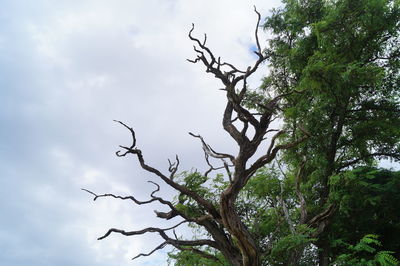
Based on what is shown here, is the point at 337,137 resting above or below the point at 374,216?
above

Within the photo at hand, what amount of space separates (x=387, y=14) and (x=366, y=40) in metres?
0.88

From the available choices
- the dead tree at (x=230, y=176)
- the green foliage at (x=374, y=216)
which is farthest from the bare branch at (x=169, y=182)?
the green foliage at (x=374, y=216)

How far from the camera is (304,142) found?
31.2ft

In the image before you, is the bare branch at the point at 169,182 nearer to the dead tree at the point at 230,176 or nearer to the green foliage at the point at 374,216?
the dead tree at the point at 230,176

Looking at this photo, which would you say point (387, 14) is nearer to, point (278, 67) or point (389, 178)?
point (278, 67)

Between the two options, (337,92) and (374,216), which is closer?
(337,92)

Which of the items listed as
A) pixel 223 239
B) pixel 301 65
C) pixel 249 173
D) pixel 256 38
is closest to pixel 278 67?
pixel 301 65

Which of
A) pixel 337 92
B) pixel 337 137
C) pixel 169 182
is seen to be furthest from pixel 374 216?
pixel 169 182

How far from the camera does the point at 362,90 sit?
9.62 metres

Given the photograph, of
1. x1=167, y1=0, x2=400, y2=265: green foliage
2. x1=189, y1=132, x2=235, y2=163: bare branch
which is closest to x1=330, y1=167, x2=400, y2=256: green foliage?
x1=167, y1=0, x2=400, y2=265: green foliage

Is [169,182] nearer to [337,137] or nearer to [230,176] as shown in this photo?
[230,176]

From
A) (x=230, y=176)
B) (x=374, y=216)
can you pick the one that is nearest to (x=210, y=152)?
(x=230, y=176)

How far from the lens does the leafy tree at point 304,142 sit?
7812mm

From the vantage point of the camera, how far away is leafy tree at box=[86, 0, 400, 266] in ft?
25.6
